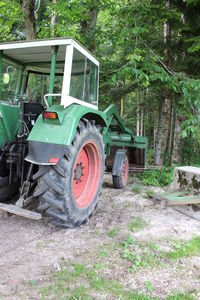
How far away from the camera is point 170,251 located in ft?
8.97

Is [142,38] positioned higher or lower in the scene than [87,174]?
higher

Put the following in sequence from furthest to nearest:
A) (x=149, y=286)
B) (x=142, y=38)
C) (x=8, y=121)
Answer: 1. (x=142, y=38)
2. (x=8, y=121)
3. (x=149, y=286)

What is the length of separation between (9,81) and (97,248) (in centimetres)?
272

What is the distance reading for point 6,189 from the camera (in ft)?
12.1

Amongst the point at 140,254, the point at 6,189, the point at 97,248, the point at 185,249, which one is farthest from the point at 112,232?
the point at 6,189

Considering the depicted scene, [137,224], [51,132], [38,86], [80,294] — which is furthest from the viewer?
[38,86]

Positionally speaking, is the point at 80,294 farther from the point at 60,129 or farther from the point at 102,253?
the point at 60,129

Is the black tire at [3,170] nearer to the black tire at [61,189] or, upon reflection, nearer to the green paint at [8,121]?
the green paint at [8,121]

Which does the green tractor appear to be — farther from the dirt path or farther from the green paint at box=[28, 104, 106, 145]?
the dirt path

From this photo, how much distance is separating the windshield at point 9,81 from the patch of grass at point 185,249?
2988 mm

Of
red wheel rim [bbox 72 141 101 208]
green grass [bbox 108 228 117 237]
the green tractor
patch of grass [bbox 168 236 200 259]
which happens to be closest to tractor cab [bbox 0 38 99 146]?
the green tractor

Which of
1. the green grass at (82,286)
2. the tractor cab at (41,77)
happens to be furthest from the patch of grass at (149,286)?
the tractor cab at (41,77)

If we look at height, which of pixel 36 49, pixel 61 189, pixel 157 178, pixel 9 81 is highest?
pixel 36 49

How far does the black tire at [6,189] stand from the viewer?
3593 millimetres
